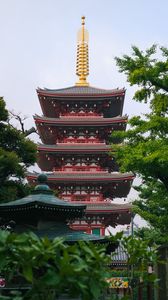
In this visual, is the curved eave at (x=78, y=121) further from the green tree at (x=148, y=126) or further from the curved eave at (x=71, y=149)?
the green tree at (x=148, y=126)

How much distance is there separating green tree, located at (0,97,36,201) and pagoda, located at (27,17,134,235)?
1063cm

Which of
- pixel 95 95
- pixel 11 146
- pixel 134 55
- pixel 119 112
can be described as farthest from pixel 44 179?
pixel 119 112

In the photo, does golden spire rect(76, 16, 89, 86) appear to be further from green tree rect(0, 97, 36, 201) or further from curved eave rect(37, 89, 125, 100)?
green tree rect(0, 97, 36, 201)

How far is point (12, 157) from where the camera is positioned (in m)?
20.1

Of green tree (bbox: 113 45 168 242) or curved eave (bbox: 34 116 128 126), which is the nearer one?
green tree (bbox: 113 45 168 242)

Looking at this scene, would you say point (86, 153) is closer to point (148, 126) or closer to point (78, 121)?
point (78, 121)

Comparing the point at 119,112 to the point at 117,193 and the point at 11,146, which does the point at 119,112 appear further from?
the point at 11,146

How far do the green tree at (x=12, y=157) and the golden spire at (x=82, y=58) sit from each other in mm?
17940

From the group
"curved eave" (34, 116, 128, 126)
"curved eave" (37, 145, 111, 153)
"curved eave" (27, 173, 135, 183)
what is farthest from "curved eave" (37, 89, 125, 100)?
"curved eave" (27, 173, 135, 183)

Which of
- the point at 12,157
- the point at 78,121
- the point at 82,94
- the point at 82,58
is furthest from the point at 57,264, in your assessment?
the point at 82,58

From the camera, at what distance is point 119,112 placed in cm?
3900

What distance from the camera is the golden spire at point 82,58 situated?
40.3 meters

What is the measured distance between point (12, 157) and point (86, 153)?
14208mm

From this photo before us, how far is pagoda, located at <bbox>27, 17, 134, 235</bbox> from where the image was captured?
Result: 108 ft
